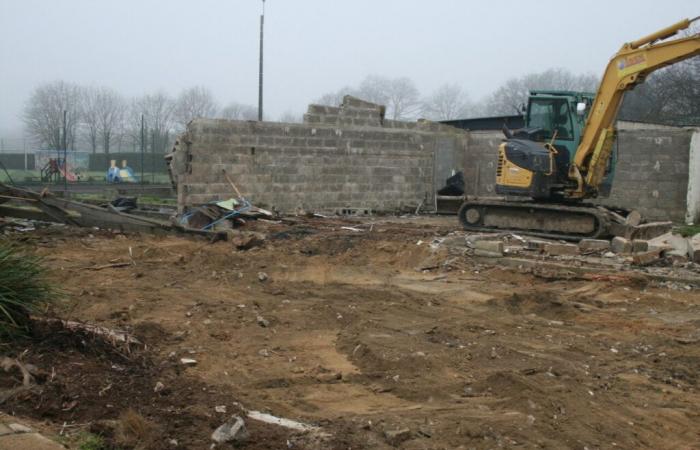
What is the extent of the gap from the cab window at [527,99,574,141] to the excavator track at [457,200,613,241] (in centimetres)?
158

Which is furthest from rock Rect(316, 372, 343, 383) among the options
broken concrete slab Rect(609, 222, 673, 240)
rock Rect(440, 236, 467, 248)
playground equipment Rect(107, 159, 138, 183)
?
playground equipment Rect(107, 159, 138, 183)

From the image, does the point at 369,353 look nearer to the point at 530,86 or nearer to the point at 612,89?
the point at 612,89

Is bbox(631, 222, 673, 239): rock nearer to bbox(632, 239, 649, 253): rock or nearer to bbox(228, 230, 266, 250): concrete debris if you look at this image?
bbox(632, 239, 649, 253): rock

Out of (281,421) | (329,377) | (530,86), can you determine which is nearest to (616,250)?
(329,377)

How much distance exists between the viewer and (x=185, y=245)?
38.1 feet

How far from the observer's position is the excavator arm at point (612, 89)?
12.1 meters

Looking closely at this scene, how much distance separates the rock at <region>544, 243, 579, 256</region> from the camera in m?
11.3

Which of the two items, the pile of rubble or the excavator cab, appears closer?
the pile of rubble

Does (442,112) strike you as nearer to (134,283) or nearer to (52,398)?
(134,283)

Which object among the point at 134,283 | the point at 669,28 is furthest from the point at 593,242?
the point at 134,283

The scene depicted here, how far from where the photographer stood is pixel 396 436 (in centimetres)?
394

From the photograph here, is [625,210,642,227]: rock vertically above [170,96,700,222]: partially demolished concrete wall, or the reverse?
[170,96,700,222]: partially demolished concrete wall

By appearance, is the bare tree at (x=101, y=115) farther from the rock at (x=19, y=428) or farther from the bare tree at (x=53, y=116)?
the rock at (x=19, y=428)

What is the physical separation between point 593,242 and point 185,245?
7233mm
